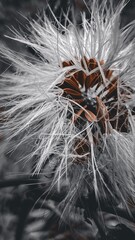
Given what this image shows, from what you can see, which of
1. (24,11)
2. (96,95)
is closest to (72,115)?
(96,95)

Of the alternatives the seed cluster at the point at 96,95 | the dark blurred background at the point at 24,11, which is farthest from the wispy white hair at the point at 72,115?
the dark blurred background at the point at 24,11

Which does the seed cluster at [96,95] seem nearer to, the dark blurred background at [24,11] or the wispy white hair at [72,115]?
the wispy white hair at [72,115]

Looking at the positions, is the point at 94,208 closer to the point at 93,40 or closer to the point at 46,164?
the point at 46,164

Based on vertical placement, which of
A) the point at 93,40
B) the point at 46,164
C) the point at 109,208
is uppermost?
the point at 93,40

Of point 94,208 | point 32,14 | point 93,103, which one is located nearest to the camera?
point 93,103

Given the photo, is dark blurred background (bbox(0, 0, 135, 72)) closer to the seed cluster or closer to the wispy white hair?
the wispy white hair

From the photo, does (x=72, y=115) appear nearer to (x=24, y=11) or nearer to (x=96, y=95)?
(x=96, y=95)

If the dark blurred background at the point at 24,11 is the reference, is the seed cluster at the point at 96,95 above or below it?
below

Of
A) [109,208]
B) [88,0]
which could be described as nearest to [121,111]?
[109,208]
